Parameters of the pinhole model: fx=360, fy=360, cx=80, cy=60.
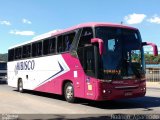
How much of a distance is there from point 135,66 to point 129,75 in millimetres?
527

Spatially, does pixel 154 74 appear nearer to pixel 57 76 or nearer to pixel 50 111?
pixel 57 76

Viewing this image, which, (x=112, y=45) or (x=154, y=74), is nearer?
(x=112, y=45)

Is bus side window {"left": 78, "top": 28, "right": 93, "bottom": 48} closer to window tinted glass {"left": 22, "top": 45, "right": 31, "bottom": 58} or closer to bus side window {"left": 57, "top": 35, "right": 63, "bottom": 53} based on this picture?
bus side window {"left": 57, "top": 35, "right": 63, "bottom": 53}

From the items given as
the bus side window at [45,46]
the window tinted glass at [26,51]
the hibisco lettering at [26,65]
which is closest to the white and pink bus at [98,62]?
the bus side window at [45,46]

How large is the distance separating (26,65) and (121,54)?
9.65 m

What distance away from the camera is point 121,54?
1441cm

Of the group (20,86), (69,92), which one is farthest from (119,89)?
(20,86)

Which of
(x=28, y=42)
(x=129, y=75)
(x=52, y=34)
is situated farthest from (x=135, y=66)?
(x=28, y=42)

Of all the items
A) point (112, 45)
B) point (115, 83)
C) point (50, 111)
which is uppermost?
point (112, 45)

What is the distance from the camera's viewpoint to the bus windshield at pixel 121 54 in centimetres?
1402

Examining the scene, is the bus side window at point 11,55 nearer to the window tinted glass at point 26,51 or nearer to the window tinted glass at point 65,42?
the window tinted glass at point 26,51

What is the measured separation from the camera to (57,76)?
1789 centimetres

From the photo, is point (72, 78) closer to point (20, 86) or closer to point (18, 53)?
point (20, 86)

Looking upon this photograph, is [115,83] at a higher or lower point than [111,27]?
lower
